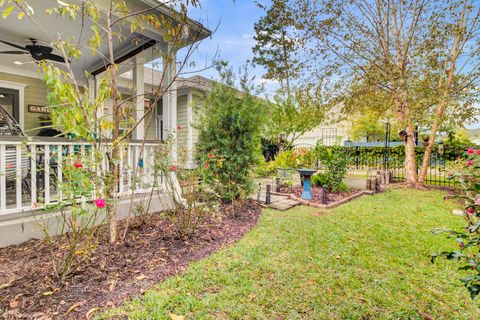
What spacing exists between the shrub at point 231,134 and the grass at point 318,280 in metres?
1.29

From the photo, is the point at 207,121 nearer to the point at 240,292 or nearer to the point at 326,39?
the point at 240,292

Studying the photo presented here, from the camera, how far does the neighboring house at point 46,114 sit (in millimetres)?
2977

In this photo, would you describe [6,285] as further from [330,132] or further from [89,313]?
[330,132]

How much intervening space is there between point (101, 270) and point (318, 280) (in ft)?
7.12

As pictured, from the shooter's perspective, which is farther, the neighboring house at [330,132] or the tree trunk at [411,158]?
the neighboring house at [330,132]

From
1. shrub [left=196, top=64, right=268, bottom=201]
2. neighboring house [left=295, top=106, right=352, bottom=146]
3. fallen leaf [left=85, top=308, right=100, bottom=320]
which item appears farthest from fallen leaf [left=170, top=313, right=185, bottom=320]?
neighboring house [left=295, top=106, right=352, bottom=146]

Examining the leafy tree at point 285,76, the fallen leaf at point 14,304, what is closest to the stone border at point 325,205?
the leafy tree at point 285,76

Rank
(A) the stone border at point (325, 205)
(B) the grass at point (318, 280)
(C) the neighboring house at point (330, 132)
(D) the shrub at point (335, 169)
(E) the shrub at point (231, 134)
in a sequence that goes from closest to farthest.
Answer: (B) the grass at point (318, 280), (E) the shrub at point (231, 134), (A) the stone border at point (325, 205), (D) the shrub at point (335, 169), (C) the neighboring house at point (330, 132)

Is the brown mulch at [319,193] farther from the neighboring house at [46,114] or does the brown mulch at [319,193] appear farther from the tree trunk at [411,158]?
the neighboring house at [46,114]

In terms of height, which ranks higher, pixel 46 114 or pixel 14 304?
pixel 46 114

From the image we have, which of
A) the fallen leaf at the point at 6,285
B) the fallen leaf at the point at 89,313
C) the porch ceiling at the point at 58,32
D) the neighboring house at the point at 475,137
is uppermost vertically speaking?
the porch ceiling at the point at 58,32

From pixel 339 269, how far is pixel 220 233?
169cm

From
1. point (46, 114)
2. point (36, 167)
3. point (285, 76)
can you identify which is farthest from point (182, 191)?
point (285, 76)

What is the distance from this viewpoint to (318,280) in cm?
239
